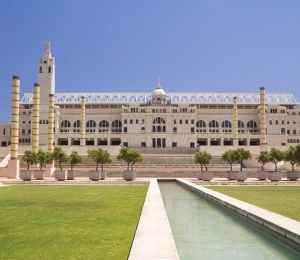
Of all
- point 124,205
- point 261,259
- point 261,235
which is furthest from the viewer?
point 124,205

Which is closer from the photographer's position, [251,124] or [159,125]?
[159,125]

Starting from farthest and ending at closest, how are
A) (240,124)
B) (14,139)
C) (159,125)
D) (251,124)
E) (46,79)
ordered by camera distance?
(251,124), (240,124), (159,125), (46,79), (14,139)

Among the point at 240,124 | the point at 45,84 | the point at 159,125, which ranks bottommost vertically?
the point at 159,125

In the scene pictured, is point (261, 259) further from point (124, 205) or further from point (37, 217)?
point (124, 205)

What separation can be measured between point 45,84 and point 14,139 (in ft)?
134

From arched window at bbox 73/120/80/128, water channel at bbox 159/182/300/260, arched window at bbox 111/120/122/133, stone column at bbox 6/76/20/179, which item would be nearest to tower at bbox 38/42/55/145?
arched window at bbox 73/120/80/128

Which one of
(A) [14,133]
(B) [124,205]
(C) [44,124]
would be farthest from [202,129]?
(B) [124,205]

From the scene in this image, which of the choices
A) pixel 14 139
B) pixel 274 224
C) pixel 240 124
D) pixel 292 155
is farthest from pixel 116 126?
pixel 274 224

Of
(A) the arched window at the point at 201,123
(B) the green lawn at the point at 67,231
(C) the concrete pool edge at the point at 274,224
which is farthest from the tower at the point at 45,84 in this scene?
(C) the concrete pool edge at the point at 274,224

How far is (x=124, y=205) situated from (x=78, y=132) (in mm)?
73335

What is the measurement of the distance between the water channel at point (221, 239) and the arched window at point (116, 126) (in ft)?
245

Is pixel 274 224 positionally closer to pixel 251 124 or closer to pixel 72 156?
pixel 72 156

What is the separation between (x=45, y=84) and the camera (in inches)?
3310

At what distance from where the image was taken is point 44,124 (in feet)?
272
